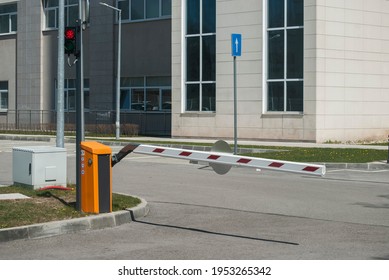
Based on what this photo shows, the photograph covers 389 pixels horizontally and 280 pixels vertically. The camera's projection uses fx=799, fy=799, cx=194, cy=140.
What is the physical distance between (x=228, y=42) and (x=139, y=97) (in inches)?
422

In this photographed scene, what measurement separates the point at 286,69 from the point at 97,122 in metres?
14.9

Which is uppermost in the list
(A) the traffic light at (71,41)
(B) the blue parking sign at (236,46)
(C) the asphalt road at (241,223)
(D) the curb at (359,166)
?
(B) the blue parking sign at (236,46)

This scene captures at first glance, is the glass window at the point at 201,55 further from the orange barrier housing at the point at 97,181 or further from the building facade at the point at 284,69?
the orange barrier housing at the point at 97,181

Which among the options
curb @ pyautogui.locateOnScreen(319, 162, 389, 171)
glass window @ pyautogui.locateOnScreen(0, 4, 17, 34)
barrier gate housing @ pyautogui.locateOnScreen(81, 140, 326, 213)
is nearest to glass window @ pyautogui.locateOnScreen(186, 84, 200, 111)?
curb @ pyautogui.locateOnScreen(319, 162, 389, 171)

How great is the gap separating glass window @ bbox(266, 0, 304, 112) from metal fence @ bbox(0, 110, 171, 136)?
9698 millimetres

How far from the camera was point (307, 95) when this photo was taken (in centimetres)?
3125

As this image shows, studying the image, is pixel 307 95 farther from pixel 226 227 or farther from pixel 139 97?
pixel 226 227

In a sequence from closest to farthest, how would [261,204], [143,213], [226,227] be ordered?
[226,227] → [143,213] → [261,204]

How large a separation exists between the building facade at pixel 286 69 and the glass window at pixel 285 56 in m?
0.04

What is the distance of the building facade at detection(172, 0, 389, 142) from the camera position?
31.3 metres

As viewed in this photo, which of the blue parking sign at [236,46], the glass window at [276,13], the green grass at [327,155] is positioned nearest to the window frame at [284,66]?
the glass window at [276,13]

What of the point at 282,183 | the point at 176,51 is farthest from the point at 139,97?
the point at 282,183

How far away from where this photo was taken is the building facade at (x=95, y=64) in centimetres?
4200

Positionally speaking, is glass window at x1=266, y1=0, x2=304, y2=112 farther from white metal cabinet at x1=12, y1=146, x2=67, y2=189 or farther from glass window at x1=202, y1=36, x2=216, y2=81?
white metal cabinet at x1=12, y1=146, x2=67, y2=189
